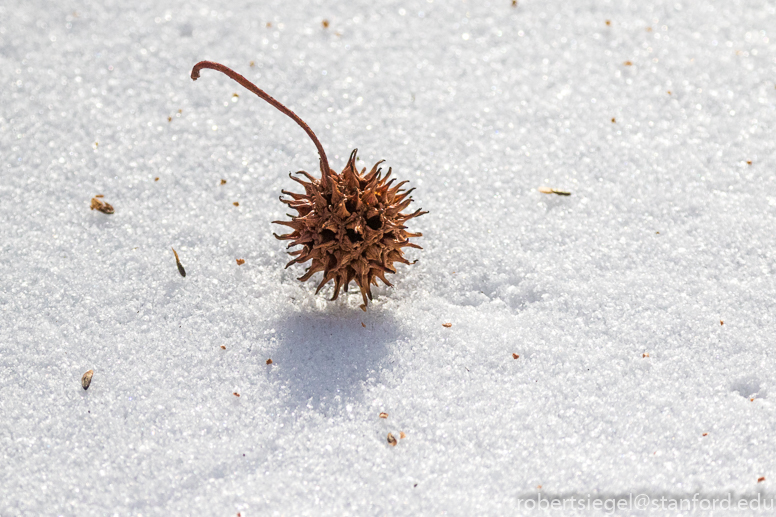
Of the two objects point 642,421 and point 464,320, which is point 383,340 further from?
point 642,421

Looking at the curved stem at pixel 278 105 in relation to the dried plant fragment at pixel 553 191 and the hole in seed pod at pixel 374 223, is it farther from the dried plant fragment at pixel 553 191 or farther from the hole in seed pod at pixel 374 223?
the dried plant fragment at pixel 553 191

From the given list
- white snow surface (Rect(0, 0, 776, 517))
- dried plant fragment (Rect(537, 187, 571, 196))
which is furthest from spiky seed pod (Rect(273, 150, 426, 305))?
dried plant fragment (Rect(537, 187, 571, 196))

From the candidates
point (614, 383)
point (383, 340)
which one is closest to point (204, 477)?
point (383, 340)

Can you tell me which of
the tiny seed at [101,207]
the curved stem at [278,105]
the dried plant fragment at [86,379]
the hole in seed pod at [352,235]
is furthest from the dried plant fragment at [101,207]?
the hole in seed pod at [352,235]

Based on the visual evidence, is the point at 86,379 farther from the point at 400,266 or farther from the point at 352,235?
the point at 400,266

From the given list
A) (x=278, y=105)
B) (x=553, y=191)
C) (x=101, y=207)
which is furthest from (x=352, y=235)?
(x=101, y=207)
